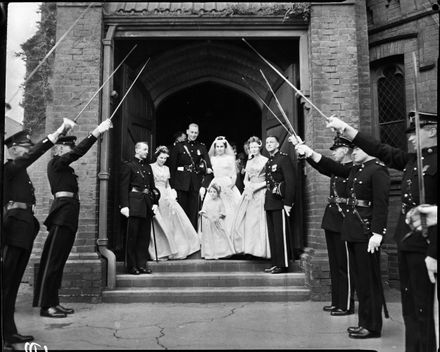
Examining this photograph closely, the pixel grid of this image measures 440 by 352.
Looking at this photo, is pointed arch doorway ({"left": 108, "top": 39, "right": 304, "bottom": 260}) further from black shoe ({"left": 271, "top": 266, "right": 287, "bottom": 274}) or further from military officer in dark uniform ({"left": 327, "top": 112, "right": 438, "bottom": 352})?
military officer in dark uniform ({"left": 327, "top": 112, "right": 438, "bottom": 352})

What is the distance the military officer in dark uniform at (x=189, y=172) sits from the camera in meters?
7.26

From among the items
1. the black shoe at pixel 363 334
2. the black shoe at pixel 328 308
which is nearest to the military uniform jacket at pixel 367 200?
the black shoe at pixel 363 334

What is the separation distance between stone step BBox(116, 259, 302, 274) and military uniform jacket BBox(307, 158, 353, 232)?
129 centimetres

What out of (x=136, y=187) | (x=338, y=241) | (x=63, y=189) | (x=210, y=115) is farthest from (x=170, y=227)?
→ (x=210, y=115)

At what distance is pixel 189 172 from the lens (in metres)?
7.29

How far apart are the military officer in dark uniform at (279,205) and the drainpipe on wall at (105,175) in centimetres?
211

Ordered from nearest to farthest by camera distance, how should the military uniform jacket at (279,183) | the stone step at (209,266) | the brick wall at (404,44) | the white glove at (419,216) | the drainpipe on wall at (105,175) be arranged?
the white glove at (419,216)
the drainpipe on wall at (105,175)
the military uniform jacket at (279,183)
the stone step at (209,266)
the brick wall at (404,44)

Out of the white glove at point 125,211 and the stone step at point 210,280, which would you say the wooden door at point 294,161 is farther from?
the white glove at point 125,211

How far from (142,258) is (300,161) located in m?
2.62

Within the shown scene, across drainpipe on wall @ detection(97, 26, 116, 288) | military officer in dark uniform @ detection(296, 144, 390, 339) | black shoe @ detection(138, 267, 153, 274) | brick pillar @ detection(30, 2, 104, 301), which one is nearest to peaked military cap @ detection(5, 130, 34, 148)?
brick pillar @ detection(30, 2, 104, 301)

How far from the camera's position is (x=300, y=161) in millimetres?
6410

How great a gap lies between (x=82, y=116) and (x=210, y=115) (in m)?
6.30

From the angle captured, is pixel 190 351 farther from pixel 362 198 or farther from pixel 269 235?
pixel 269 235

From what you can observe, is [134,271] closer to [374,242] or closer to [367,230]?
[367,230]
